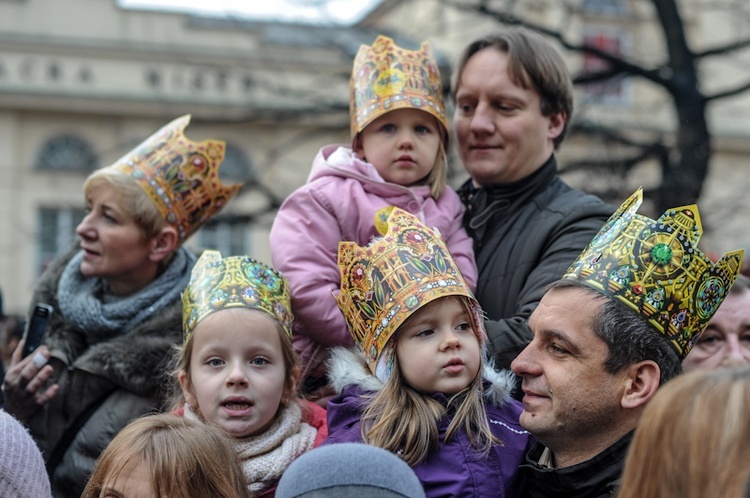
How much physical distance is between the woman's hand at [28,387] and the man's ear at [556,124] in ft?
Answer: 7.37

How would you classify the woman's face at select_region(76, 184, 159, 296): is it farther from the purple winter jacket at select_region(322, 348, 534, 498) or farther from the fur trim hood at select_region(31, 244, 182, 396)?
the purple winter jacket at select_region(322, 348, 534, 498)

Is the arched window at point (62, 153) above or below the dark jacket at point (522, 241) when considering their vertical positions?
above

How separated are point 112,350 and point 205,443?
139 cm

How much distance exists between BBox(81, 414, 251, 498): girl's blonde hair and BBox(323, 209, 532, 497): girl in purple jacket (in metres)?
0.46

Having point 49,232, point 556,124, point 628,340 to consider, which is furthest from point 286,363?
point 49,232

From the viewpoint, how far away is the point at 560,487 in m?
3.47

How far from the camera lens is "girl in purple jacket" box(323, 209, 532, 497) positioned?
3.68 meters

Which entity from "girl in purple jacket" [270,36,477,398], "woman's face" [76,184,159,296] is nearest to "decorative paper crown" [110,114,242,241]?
"woman's face" [76,184,159,296]

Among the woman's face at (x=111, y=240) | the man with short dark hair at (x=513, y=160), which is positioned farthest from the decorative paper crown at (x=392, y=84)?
the woman's face at (x=111, y=240)

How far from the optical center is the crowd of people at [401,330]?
3.45m

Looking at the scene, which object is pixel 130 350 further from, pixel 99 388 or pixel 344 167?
pixel 344 167

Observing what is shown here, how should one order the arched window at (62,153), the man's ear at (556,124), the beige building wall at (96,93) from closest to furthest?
the man's ear at (556,124), the beige building wall at (96,93), the arched window at (62,153)

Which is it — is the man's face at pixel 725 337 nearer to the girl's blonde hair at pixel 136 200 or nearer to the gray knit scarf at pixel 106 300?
the gray knit scarf at pixel 106 300

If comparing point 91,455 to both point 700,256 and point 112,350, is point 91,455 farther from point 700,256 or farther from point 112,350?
point 700,256
